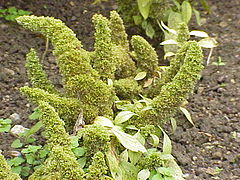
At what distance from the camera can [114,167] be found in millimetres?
1824

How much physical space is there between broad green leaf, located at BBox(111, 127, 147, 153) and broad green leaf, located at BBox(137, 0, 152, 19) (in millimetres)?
1402

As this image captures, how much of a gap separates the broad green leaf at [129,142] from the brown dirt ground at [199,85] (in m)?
0.55

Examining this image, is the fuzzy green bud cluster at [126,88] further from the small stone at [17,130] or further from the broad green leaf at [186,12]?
the broad green leaf at [186,12]

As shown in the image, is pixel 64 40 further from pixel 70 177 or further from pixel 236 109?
pixel 236 109

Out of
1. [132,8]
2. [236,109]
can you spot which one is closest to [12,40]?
[132,8]

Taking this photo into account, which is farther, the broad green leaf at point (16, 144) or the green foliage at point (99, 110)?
the broad green leaf at point (16, 144)

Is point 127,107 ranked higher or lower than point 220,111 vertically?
higher

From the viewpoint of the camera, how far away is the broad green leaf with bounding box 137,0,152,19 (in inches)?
122

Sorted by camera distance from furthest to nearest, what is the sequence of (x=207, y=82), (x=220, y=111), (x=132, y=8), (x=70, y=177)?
(x=132, y=8) → (x=207, y=82) → (x=220, y=111) → (x=70, y=177)

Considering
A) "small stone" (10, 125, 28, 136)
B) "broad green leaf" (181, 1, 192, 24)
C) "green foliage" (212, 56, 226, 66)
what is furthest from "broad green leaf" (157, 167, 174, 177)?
"broad green leaf" (181, 1, 192, 24)

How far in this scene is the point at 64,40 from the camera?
2070mm

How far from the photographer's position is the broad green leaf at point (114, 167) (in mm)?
1818

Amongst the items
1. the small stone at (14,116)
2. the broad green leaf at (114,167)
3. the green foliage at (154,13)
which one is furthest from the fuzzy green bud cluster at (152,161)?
the green foliage at (154,13)

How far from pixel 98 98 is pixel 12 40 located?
1452 millimetres
